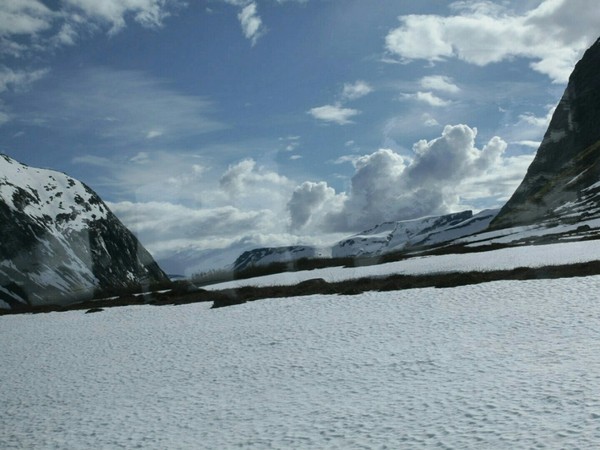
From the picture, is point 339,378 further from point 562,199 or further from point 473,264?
point 562,199

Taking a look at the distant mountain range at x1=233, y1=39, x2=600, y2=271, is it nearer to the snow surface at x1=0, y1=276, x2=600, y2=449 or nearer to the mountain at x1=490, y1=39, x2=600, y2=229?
the mountain at x1=490, y1=39, x2=600, y2=229

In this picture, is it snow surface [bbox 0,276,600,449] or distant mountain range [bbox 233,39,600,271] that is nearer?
snow surface [bbox 0,276,600,449]

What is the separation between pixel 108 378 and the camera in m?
21.7

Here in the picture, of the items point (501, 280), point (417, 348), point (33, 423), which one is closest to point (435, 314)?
point (417, 348)

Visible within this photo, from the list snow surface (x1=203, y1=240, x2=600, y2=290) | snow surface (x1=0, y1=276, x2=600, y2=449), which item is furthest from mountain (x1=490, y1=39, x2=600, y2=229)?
snow surface (x1=0, y1=276, x2=600, y2=449)

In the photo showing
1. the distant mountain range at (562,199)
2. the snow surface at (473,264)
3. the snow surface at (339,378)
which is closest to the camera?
the snow surface at (339,378)

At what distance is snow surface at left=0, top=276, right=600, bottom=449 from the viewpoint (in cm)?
1291

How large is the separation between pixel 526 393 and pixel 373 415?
405 centimetres

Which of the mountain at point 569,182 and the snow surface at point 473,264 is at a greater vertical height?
the mountain at point 569,182

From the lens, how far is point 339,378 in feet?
57.7

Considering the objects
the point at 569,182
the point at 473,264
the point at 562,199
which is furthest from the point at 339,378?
the point at 569,182

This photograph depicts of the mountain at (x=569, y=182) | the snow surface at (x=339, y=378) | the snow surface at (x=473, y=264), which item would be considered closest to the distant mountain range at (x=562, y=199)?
the mountain at (x=569, y=182)

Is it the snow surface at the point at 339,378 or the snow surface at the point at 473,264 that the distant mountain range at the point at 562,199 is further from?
the snow surface at the point at 339,378

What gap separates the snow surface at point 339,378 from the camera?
12914 mm
